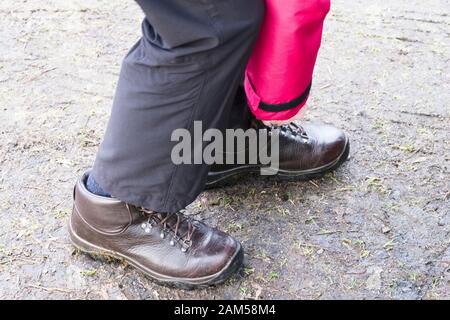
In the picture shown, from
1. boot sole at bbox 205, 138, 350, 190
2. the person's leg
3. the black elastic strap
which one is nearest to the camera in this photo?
the person's leg

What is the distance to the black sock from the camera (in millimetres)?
1502

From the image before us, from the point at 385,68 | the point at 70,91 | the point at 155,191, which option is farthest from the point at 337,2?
the point at 155,191

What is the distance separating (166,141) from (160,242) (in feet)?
1.02

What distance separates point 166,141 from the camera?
135 centimetres

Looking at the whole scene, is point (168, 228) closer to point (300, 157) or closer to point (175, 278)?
point (175, 278)

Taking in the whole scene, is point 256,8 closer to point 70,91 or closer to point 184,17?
point 184,17

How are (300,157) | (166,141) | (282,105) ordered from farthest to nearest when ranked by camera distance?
(300,157) → (282,105) → (166,141)

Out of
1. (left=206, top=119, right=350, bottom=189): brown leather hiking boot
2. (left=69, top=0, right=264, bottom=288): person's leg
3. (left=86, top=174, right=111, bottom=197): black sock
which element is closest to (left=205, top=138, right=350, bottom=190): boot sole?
(left=206, top=119, right=350, bottom=189): brown leather hiking boot

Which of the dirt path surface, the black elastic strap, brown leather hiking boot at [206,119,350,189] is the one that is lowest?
the dirt path surface

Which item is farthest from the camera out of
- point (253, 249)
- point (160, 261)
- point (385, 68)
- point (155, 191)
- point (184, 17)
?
point (385, 68)

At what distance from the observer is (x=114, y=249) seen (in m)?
1.55

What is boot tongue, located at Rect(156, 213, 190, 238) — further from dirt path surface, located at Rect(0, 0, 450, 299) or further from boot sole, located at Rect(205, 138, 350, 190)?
boot sole, located at Rect(205, 138, 350, 190)

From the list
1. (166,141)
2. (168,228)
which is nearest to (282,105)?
(166,141)
